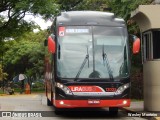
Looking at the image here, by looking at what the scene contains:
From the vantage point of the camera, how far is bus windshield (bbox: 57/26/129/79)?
52.8 feet

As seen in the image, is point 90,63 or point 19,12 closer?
point 90,63

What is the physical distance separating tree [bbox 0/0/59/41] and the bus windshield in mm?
12212

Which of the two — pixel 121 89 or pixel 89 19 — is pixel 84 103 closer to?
pixel 121 89

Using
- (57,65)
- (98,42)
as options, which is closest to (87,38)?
(98,42)

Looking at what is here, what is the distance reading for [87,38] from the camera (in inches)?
648

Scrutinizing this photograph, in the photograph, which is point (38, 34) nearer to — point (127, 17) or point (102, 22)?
point (127, 17)

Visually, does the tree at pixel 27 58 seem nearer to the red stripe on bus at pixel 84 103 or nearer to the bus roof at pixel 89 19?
the bus roof at pixel 89 19

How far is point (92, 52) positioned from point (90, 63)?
1.32 ft

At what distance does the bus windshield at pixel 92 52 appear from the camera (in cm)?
1609

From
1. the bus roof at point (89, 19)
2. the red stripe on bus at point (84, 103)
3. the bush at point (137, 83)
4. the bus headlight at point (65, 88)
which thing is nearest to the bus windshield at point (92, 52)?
the bus roof at point (89, 19)

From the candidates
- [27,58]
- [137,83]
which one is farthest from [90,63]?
[27,58]

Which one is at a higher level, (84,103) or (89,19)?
(89,19)

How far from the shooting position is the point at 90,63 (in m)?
16.2

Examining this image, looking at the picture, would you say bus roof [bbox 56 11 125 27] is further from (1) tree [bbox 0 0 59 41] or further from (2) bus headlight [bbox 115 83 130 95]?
(1) tree [bbox 0 0 59 41]
